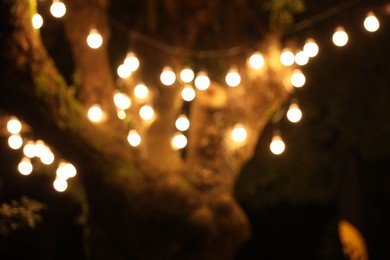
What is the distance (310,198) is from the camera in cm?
941

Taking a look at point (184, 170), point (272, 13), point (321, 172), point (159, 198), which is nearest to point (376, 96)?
point (321, 172)

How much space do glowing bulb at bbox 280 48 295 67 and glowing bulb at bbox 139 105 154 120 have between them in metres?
1.39

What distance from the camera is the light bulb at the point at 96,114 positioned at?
4928 mm

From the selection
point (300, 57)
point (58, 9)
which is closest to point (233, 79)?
point (300, 57)

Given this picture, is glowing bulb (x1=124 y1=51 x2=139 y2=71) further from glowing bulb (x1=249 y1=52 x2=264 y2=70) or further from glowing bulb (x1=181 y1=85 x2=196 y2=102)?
glowing bulb (x1=249 y1=52 x2=264 y2=70)

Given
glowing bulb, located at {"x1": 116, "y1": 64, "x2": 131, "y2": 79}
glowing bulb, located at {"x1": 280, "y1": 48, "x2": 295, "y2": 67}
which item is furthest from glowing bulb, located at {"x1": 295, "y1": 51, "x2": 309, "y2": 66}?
glowing bulb, located at {"x1": 116, "y1": 64, "x2": 131, "y2": 79}

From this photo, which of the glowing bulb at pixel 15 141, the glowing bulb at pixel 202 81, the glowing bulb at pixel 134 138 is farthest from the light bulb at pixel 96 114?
the glowing bulb at pixel 15 141

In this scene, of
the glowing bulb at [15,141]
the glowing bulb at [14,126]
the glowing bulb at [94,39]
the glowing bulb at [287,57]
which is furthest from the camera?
the glowing bulb at [15,141]

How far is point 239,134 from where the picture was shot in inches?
217

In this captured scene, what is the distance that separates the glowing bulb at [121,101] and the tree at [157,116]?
0.31 ft

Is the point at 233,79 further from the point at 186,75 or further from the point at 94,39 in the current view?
the point at 94,39

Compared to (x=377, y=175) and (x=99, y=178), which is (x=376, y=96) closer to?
(x=377, y=175)

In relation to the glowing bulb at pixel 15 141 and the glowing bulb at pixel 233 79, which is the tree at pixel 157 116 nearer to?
the glowing bulb at pixel 233 79

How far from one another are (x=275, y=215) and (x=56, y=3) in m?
8.10
